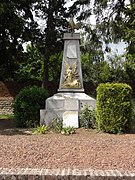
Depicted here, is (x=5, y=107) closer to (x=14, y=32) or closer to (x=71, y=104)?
(x=14, y=32)

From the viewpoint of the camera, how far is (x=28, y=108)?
45.3 ft

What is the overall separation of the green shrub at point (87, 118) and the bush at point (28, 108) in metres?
1.92

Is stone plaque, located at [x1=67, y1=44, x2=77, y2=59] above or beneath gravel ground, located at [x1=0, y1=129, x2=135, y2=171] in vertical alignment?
above

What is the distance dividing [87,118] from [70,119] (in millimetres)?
648

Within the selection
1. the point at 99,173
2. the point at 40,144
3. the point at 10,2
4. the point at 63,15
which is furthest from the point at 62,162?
the point at 63,15

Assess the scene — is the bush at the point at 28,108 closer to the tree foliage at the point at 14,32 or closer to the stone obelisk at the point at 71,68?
the stone obelisk at the point at 71,68

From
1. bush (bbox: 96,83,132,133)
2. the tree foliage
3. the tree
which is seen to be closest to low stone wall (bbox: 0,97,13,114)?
the tree foliage

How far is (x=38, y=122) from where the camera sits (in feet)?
45.3

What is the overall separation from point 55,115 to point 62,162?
7.14 m

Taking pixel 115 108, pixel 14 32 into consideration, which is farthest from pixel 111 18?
pixel 115 108

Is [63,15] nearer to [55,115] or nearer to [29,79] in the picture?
[29,79]

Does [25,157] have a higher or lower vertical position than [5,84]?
lower

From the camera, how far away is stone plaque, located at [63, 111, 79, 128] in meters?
12.8

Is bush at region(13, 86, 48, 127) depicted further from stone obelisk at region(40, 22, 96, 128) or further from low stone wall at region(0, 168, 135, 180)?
low stone wall at region(0, 168, 135, 180)
